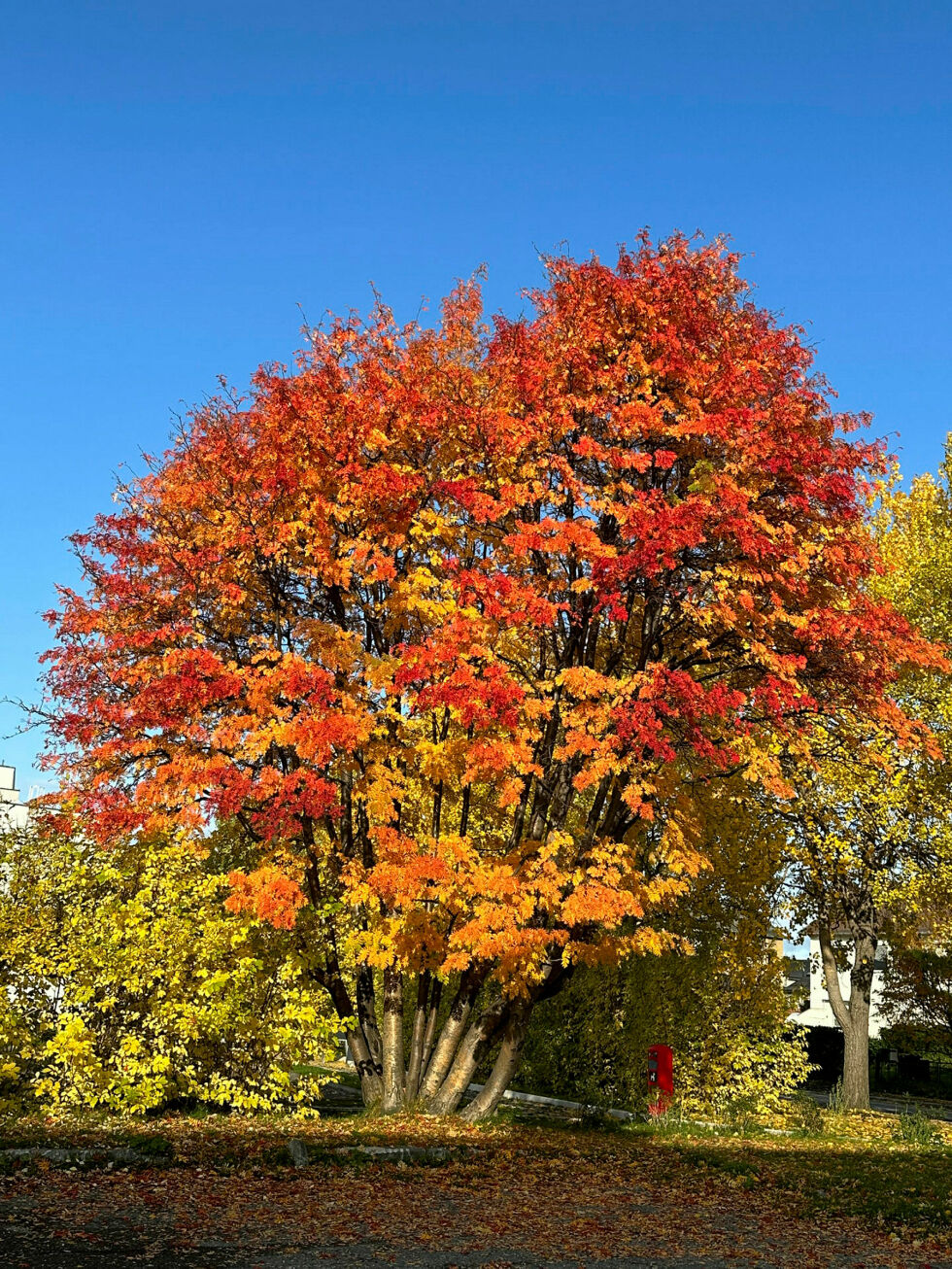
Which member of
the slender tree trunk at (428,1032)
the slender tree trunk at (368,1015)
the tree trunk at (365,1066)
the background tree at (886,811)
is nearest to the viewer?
the slender tree trunk at (428,1032)

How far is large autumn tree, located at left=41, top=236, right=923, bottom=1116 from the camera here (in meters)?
12.2

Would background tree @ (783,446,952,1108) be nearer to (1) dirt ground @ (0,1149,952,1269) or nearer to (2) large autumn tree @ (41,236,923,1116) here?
(2) large autumn tree @ (41,236,923,1116)

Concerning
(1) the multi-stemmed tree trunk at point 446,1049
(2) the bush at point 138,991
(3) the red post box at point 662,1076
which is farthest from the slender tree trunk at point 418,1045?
(3) the red post box at point 662,1076

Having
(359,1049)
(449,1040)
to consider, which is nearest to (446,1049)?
(449,1040)

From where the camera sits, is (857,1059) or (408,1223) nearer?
(408,1223)

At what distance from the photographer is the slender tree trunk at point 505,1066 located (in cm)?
1398

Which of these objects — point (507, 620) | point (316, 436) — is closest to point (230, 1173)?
point (507, 620)

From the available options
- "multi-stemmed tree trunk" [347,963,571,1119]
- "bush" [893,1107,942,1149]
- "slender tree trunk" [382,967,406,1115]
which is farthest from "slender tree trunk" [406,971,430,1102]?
"bush" [893,1107,942,1149]

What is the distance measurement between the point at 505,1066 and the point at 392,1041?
67.4 inches

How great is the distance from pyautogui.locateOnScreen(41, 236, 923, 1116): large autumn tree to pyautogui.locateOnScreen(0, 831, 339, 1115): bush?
753 mm

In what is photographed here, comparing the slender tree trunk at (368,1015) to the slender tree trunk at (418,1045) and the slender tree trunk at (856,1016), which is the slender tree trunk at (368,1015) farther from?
the slender tree trunk at (856,1016)

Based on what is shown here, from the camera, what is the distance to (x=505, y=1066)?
14.3m

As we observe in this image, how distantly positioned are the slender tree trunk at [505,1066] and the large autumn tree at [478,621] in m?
0.05

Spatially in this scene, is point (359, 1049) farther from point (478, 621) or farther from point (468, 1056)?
point (478, 621)
